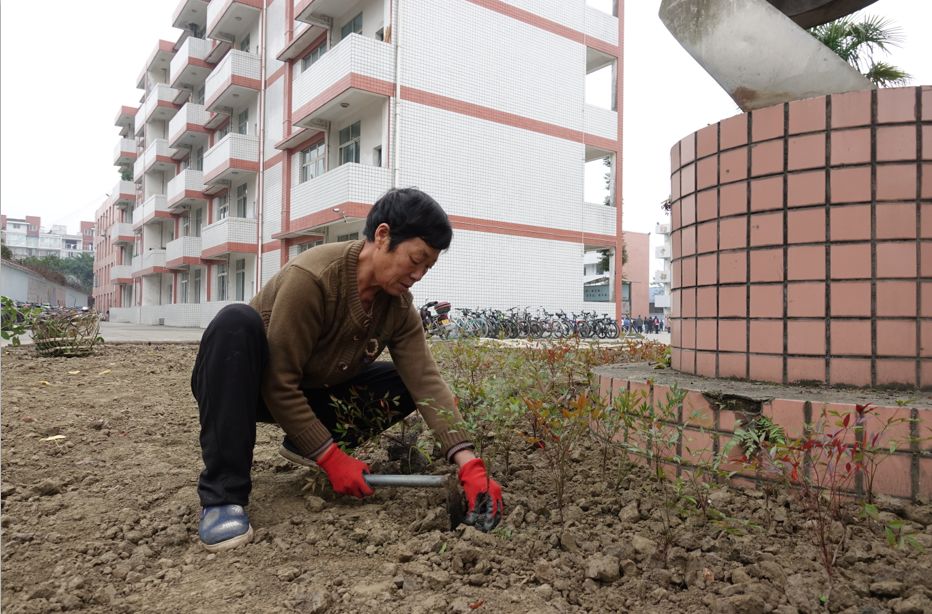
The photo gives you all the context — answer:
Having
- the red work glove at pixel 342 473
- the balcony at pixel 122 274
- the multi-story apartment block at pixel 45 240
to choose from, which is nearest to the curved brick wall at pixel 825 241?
the red work glove at pixel 342 473

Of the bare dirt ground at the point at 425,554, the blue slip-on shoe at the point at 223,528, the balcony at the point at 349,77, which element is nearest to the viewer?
the bare dirt ground at the point at 425,554

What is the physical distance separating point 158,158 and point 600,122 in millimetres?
19354

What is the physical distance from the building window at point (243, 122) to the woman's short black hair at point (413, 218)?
736 inches

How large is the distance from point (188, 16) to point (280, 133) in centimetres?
1067

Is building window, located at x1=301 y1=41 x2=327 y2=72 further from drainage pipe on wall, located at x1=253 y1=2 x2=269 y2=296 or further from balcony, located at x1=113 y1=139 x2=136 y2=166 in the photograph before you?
balcony, located at x1=113 y1=139 x2=136 y2=166

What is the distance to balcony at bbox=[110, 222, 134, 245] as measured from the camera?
32812 mm

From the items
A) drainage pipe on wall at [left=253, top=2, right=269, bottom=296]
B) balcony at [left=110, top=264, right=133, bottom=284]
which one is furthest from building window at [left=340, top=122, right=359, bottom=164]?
balcony at [left=110, top=264, right=133, bottom=284]

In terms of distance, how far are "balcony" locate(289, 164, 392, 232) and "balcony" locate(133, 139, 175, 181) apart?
15.7m

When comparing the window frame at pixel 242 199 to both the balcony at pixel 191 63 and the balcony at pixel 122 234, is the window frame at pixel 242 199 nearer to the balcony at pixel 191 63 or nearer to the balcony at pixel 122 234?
the balcony at pixel 191 63

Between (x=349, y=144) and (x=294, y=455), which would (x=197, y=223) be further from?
(x=294, y=455)

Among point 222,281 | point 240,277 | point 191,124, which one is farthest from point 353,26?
point 191,124

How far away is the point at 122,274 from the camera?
32969 mm

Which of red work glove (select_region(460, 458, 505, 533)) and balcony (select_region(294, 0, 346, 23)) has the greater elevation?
balcony (select_region(294, 0, 346, 23))

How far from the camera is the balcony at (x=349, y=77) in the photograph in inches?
468
